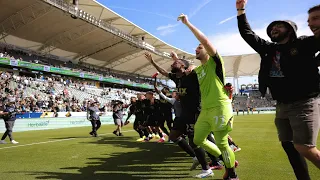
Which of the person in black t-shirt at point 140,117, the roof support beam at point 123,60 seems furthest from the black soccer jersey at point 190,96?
the roof support beam at point 123,60

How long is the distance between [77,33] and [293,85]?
130ft

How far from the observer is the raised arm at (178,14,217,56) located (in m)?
3.71

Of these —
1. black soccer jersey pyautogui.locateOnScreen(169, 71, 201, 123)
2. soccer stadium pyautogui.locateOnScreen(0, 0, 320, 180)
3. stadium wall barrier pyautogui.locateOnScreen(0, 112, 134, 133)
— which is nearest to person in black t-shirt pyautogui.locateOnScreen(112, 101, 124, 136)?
soccer stadium pyautogui.locateOnScreen(0, 0, 320, 180)

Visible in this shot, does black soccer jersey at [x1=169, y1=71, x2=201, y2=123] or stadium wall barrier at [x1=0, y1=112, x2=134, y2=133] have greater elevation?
black soccer jersey at [x1=169, y1=71, x2=201, y2=123]

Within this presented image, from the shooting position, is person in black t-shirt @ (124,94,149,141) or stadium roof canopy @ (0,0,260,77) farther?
stadium roof canopy @ (0,0,260,77)

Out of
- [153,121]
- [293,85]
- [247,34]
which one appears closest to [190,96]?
[247,34]

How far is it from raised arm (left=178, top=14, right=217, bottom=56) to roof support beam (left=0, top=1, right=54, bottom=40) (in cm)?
2999

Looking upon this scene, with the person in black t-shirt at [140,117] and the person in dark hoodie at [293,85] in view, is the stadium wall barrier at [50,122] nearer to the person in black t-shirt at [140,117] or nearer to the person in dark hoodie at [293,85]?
the person in black t-shirt at [140,117]

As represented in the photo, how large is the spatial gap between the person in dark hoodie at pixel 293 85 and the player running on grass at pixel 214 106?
0.91m

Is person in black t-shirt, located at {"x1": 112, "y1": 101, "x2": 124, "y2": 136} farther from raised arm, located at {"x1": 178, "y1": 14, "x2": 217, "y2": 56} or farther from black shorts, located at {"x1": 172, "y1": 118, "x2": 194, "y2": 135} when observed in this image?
raised arm, located at {"x1": 178, "y1": 14, "x2": 217, "y2": 56}

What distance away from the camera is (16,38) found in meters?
36.2

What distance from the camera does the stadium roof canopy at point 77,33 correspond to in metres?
30.8

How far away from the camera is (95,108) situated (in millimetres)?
13844

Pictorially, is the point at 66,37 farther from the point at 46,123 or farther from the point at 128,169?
the point at 128,169
